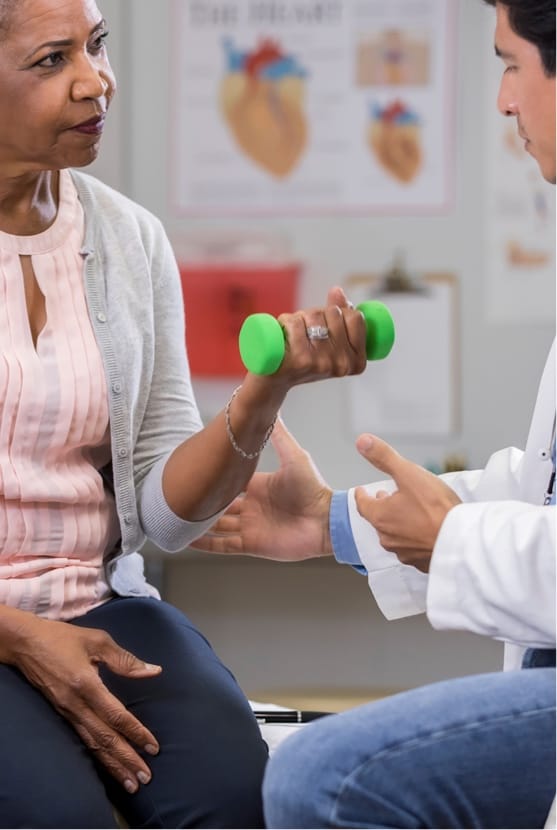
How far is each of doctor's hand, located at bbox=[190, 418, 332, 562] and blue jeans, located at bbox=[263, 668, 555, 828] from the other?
1.61 ft

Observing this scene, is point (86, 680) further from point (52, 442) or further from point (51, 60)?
point (51, 60)

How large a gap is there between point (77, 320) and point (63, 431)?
0.15m

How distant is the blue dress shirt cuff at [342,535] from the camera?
149 cm

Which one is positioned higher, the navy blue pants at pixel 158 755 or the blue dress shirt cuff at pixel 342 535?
the blue dress shirt cuff at pixel 342 535

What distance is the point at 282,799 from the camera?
1041 mm

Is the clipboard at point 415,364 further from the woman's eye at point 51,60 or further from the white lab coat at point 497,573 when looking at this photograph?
the white lab coat at point 497,573

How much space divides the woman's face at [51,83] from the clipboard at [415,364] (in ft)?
4.03

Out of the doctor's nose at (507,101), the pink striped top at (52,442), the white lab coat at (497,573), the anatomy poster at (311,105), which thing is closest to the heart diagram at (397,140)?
the anatomy poster at (311,105)

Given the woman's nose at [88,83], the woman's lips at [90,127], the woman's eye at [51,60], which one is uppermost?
the woman's eye at [51,60]

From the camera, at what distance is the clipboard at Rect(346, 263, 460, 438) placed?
2.55m

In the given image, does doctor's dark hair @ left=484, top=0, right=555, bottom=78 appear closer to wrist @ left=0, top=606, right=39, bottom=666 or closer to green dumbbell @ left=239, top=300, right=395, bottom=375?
green dumbbell @ left=239, top=300, right=395, bottom=375

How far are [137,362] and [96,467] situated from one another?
0.47 feet

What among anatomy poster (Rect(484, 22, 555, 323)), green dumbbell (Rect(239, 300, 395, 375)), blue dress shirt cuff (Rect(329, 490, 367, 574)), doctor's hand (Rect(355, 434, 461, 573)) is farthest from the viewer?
anatomy poster (Rect(484, 22, 555, 323))

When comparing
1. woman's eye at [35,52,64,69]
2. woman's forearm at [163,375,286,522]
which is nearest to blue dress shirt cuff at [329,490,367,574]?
woman's forearm at [163,375,286,522]
